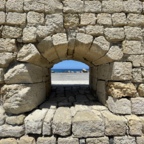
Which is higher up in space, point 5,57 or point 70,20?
point 70,20

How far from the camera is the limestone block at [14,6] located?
2.82 m

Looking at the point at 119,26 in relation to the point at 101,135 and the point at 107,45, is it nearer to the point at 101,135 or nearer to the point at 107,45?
the point at 107,45

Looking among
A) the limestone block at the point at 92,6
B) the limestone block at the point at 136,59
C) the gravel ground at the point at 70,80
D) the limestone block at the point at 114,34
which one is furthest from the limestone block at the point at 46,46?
the gravel ground at the point at 70,80

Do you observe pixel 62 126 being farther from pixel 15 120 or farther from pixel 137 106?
pixel 137 106

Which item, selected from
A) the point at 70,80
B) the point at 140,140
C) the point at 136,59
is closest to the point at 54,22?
the point at 136,59

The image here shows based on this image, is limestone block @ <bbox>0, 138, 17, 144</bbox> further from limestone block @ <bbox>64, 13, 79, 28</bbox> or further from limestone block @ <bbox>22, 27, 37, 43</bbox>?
limestone block @ <bbox>64, 13, 79, 28</bbox>

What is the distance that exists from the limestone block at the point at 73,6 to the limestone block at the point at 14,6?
0.76m

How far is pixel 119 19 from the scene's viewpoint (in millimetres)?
2908

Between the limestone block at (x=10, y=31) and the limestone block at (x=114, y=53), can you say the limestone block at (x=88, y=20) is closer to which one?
the limestone block at (x=114, y=53)

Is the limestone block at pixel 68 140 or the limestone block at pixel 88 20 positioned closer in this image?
the limestone block at pixel 68 140

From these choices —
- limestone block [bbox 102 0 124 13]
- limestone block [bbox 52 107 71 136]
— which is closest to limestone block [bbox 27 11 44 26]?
limestone block [bbox 102 0 124 13]

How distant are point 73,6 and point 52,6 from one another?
366 mm

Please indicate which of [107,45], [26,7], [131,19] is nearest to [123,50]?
[107,45]

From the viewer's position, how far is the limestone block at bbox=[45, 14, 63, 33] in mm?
2865
